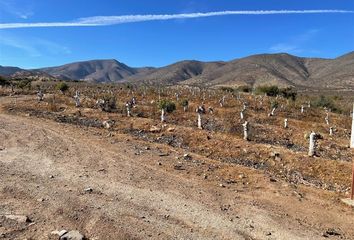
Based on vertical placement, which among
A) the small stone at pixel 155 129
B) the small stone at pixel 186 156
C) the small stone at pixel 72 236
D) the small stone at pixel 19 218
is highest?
the small stone at pixel 155 129

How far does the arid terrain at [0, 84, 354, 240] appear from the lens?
27.6ft

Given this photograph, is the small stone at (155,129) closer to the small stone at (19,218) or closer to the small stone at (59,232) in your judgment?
the small stone at (19,218)

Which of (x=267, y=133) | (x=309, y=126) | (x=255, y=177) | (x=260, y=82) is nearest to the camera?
(x=255, y=177)

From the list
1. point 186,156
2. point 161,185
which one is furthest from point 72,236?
point 186,156

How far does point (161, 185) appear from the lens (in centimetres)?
1114

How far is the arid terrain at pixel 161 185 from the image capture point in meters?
8.40

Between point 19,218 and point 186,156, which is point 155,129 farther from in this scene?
point 19,218

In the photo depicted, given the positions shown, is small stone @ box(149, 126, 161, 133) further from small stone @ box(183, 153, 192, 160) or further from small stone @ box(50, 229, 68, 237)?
small stone @ box(50, 229, 68, 237)

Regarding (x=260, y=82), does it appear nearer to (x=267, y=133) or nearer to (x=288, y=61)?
(x=288, y=61)

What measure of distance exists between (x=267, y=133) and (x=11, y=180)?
16231mm

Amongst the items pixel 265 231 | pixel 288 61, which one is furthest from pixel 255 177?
pixel 288 61

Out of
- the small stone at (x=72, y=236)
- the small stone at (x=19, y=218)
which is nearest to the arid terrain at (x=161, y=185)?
the small stone at (x=19, y=218)

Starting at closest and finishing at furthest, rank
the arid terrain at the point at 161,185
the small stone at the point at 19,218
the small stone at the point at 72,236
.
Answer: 1. the small stone at the point at 72,236
2. the small stone at the point at 19,218
3. the arid terrain at the point at 161,185

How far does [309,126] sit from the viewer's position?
29750mm
